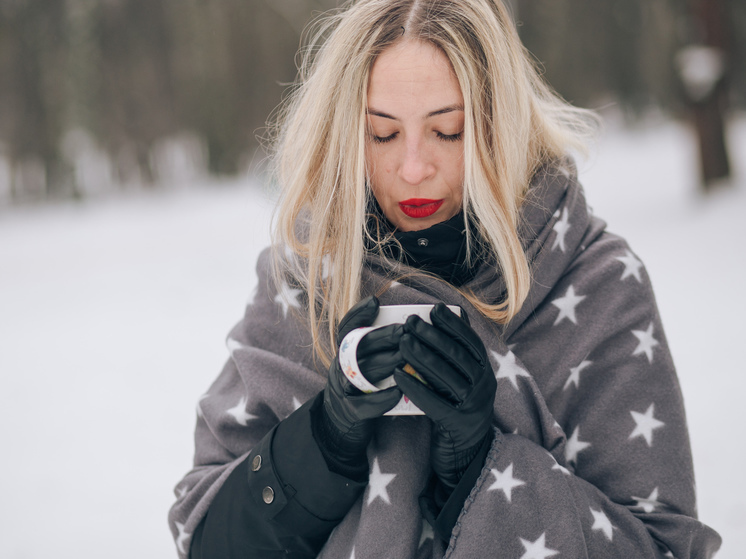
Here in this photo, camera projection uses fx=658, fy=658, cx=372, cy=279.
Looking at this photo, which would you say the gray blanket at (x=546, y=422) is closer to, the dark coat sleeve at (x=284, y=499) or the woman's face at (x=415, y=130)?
the dark coat sleeve at (x=284, y=499)

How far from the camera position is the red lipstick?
1.49 m

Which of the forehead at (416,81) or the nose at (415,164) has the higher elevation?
the forehead at (416,81)

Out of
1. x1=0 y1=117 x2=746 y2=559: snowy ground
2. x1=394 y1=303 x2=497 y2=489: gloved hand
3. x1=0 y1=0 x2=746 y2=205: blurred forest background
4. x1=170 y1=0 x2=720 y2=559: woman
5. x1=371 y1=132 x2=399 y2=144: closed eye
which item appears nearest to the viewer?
x1=394 y1=303 x2=497 y2=489: gloved hand

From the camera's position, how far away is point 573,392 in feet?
5.03

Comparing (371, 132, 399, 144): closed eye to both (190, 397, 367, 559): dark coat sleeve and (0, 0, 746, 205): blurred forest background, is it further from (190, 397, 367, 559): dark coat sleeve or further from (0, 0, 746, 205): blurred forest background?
(0, 0, 746, 205): blurred forest background

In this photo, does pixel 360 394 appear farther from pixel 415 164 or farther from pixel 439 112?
pixel 439 112

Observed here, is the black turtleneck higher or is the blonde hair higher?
the blonde hair

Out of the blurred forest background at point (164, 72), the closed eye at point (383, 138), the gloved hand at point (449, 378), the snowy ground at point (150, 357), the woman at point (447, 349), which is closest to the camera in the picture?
the gloved hand at point (449, 378)

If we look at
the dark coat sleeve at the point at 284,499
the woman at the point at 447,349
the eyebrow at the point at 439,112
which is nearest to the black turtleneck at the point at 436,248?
the woman at the point at 447,349

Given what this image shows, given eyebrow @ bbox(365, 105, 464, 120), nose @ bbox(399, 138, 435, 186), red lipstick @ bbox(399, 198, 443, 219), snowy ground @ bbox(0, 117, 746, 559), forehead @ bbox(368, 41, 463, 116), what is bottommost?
snowy ground @ bbox(0, 117, 746, 559)

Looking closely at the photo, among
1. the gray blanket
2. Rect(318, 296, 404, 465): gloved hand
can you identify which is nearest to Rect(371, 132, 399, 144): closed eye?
the gray blanket

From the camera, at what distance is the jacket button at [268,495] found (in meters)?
1.40

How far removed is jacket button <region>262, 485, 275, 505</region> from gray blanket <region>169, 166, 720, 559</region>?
0.17m

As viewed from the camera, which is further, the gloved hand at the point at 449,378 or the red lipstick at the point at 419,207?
the red lipstick at the point at 419,207
